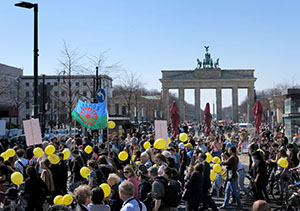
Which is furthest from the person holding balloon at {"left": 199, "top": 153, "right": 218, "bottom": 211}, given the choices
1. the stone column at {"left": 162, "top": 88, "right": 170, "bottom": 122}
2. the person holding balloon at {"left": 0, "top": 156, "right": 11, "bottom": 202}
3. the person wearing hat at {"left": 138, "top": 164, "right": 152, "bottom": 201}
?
the stone column at {"left": 162, "top": 88, "right": 170, "bottom": 122}

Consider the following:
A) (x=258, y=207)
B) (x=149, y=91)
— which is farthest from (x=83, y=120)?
(x=149, y=91)

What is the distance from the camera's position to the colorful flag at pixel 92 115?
1402 cm

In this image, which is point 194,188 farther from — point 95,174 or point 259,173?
point 259,173

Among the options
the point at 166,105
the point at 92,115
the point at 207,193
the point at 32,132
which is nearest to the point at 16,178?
the point at 32,132

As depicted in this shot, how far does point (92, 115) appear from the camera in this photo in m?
14.2

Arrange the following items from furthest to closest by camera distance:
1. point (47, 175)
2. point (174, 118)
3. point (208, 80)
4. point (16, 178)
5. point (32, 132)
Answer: point (208, 80), point (174, 118), point (32, 132), point (47, 175), point (16, 178)

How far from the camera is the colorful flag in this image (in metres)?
14.0

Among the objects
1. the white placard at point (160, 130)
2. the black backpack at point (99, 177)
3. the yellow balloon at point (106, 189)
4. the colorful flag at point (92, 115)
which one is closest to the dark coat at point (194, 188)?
the black backpack at point (99, 177)

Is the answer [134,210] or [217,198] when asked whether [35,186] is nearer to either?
[134,210]

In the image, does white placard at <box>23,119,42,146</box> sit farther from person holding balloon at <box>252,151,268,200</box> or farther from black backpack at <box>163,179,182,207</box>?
person holding balloon at <box>252,151,268,200</box>

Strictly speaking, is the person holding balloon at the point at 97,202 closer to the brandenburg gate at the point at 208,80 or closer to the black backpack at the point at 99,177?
the black backpack at the point at 99,177

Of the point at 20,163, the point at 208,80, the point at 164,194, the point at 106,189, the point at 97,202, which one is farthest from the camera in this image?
the point at 208,80

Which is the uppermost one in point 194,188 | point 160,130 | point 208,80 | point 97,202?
point 208,80

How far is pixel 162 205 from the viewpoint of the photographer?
707cm
